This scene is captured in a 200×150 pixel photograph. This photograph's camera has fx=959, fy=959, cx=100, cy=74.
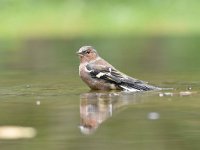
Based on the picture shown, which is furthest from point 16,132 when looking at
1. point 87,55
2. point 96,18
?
point 96,18

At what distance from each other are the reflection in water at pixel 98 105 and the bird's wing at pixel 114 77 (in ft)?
1.58

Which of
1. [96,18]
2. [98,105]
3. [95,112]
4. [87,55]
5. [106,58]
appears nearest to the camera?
[95,112]

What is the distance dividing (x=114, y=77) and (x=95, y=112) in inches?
116

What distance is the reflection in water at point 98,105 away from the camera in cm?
956

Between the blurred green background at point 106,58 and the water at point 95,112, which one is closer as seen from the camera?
the water at point 95,112

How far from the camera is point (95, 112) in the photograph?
34.2 feet

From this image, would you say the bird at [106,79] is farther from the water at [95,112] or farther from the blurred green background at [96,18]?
the blurred green background at [96,18]

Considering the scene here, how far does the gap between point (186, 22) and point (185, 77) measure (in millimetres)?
18231

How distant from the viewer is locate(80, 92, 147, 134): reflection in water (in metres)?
9.56

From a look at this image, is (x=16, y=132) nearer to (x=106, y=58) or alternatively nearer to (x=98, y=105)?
(x=98, y=105)

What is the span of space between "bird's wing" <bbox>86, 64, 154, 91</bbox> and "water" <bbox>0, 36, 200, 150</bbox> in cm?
31

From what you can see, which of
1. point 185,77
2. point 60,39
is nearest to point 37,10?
point 60,39

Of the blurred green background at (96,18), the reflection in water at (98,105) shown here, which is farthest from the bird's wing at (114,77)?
the blurred green background at (96,18)

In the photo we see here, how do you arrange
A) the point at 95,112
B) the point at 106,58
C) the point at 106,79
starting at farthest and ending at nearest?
the point at 106,58, the point at 106,79, the point at 95,112
